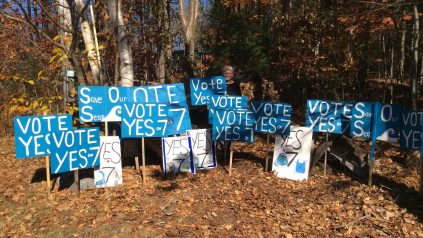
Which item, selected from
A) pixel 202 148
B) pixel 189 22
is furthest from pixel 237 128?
pixel 189 22

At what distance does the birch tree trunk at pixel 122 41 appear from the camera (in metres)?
7.44

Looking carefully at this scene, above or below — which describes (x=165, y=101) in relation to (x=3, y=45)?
below

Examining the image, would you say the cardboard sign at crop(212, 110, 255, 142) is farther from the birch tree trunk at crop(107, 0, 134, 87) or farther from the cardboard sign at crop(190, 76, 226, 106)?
the birch tree trunk at crop(107, 0, 134, 87)

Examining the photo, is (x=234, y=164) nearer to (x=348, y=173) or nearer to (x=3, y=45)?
(x=348, y=173)

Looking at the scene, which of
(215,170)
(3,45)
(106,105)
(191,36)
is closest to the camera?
(106,105)

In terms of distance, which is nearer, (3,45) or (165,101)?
(165,101)

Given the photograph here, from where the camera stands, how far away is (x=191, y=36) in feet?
36.8

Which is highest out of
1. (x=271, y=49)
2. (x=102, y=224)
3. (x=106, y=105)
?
(x=271, y=49)

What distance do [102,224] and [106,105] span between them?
2282 millimetres

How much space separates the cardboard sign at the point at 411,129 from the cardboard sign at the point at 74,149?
496 centimetres

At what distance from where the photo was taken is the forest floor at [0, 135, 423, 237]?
4.91m

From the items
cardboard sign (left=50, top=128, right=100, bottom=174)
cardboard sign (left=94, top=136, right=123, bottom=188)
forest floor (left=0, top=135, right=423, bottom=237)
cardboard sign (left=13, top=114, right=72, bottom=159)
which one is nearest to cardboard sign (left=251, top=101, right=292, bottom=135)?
forest floor (left=0, top=135, right=423, bottom=237)

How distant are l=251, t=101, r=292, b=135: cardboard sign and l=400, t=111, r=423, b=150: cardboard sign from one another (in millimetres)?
1848

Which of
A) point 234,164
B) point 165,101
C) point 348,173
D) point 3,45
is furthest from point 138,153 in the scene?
point 3,45
